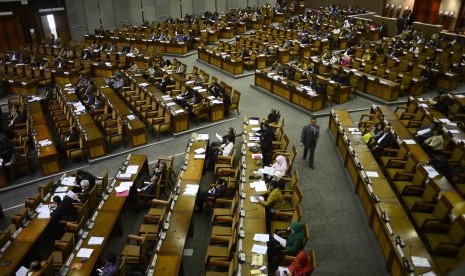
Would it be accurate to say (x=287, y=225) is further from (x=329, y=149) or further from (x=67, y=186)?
(x=67, y=186)

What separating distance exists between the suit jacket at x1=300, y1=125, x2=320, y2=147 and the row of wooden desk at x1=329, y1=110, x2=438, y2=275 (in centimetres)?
→ 94

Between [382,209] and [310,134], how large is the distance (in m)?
3.18

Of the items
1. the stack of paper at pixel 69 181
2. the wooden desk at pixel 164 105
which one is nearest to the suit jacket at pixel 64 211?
the stack of paper at pixel 69 181

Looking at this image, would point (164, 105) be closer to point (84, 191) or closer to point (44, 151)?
point (44, 151)

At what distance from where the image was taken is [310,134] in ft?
33.6

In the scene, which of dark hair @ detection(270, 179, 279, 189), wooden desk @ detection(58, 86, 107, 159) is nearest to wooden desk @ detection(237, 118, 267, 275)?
dark hair @ detection(270, 179, 279, 189)

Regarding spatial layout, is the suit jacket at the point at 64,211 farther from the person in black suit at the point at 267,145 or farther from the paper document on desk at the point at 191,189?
the person in black suit at the point at 267,145

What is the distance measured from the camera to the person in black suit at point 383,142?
33.8 feet

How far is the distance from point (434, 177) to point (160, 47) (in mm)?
18579

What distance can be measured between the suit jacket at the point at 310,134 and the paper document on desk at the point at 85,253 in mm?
6222

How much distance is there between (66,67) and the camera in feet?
64.5

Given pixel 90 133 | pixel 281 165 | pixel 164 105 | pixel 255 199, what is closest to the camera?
pixel 255 199

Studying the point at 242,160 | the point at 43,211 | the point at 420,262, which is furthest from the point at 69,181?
the point at 420,262

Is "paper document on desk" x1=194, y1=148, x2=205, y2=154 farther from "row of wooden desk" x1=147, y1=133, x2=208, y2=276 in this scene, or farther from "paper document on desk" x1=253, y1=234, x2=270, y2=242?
"paper document on desk" x1=253, y1=234, x2=270, y2=242
